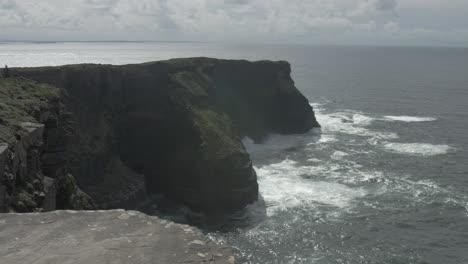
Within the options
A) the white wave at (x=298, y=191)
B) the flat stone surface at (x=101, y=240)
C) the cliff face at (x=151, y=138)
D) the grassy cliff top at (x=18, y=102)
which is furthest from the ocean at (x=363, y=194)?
the flat stone surface at (x=101, y=240)

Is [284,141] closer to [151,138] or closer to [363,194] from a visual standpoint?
[151,138]

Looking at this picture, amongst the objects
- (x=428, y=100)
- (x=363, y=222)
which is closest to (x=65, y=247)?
(x=363, y=222)

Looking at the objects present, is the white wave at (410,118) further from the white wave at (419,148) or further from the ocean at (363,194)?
the white wave at (419,148)

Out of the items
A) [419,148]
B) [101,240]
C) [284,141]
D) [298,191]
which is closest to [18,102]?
[101,240]

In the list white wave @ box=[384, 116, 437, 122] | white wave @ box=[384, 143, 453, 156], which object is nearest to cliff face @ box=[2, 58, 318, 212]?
white wave @ box=[384, 143, 453, 156]

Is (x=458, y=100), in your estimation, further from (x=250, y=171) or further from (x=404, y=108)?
(x=250, y=171)
